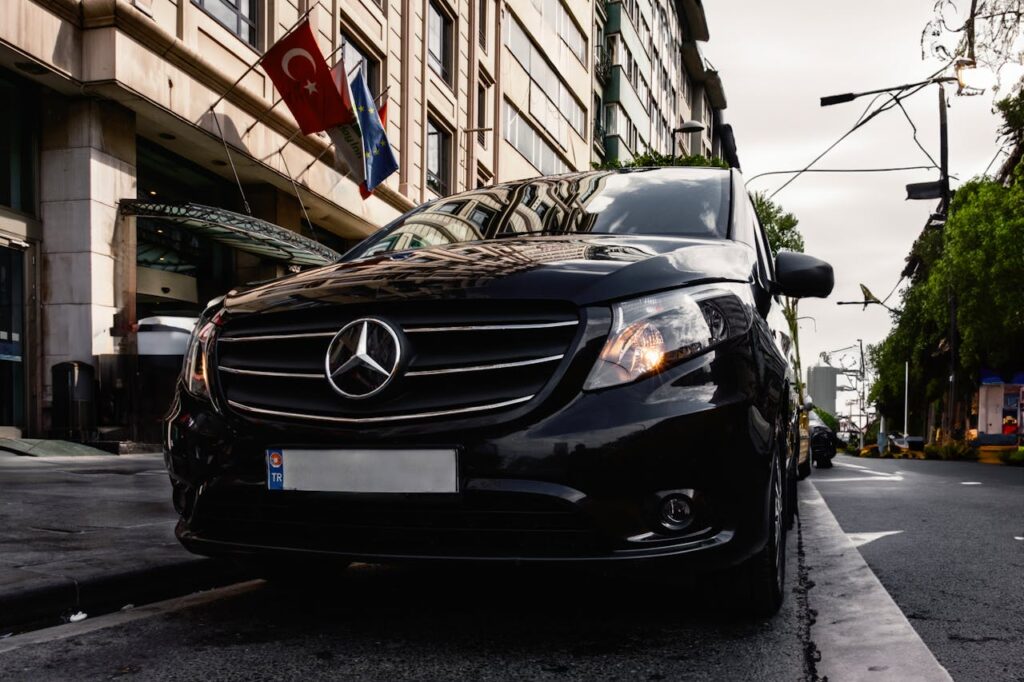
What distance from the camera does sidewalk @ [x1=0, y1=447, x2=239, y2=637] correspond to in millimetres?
3203

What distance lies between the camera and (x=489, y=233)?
389cm

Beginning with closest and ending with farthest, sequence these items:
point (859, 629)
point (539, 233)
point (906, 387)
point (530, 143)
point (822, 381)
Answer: point (859, 629)
point (539, 233)
point (530, 143)
point (906, 387)
point (822, 381)

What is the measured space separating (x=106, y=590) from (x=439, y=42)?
809 inches

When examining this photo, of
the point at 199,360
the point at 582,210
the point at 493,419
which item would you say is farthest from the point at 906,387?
the point at 493,419

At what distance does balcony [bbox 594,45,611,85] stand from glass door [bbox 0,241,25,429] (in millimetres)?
28031

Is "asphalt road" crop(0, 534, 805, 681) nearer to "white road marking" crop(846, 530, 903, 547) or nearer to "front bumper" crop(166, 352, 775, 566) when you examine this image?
"front bumper" crop(166, 352, 775, 566)

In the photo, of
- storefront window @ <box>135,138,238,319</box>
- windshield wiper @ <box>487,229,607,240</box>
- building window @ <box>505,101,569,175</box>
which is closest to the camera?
windshield wiper @ <box>487,229,607,240</box>

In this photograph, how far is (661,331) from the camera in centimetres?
266

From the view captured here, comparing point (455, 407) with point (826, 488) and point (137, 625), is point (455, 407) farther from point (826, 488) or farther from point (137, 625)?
point (826, 488)

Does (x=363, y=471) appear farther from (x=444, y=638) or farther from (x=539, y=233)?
(x=539, y=233)

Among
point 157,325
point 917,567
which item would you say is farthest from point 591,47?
point 917,567

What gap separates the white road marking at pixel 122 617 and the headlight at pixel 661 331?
5.76 feet

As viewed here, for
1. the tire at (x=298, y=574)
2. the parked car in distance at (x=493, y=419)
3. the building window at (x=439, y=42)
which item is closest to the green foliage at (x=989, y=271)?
the building window at (x=439, y=42)

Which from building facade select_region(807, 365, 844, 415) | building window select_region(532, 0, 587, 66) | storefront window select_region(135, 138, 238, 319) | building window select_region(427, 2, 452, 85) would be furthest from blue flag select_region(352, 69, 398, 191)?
building facade select_region(807, 365, 844, 415)
